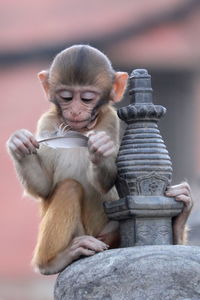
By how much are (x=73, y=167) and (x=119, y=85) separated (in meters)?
0.48

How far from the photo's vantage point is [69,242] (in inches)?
185

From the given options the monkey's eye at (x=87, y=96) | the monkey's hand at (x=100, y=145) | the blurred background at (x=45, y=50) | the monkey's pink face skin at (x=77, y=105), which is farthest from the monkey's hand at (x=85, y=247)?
the blurred background at (x=45, y=50)

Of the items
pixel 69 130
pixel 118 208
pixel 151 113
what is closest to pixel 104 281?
pixel 118 208

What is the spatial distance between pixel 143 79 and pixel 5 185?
666 cm

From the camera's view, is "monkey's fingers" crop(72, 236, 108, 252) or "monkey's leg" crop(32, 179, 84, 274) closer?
"monkey's fingers" crop(72, 236, 108, 252)

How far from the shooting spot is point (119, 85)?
5.23 m

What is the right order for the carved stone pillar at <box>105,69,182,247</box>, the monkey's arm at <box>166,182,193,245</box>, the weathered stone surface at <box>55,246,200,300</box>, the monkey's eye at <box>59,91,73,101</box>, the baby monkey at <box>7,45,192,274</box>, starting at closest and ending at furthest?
the weathered stone surface at <box>55,246,200,300</box> → the carved stone pillar at <box>105,69,182,247</box> → the monkey's arm at <box>166,182,193,245</box> → the baby monkey at <box>7,45,192,274</box> → the monkey's eye at <box>59,91,73,101</box>

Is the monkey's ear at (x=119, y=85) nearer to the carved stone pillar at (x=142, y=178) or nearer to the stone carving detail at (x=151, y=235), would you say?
the carved stone pillar at (x=142, y=178)

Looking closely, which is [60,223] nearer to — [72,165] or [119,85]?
[72,165]

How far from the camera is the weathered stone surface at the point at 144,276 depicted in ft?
12.3

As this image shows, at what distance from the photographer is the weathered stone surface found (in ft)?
12.3

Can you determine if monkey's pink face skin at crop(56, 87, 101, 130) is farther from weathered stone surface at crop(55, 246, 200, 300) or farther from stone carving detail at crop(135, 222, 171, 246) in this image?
weathered stone surface at crop(55, 246, 200, 300)

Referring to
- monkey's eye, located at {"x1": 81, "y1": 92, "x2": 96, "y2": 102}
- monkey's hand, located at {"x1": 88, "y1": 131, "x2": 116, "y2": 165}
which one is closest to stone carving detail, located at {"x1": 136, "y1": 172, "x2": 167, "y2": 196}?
monkey's hand, located at {"x1": 88, "y1": 131, "x2": 116, "y2": 165}

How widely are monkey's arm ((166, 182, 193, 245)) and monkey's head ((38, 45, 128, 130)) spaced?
674 millimetres
